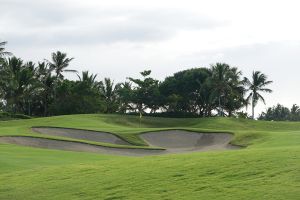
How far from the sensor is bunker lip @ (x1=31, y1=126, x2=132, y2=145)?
47872 millimetres

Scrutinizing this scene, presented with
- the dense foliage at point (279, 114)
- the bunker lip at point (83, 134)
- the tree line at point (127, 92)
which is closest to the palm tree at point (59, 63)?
the tree line at point (127, 92)

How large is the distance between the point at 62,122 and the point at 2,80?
16.6 meters

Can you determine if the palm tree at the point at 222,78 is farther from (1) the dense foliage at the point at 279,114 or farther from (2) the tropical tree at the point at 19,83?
(1) the dense foliage at the point at 279,114

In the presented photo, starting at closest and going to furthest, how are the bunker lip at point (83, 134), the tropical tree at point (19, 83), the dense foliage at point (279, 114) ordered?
the bunker lip at point (83, 134) < the tropical tree at point (19, 83) < the dense foliage at point (279, 114)

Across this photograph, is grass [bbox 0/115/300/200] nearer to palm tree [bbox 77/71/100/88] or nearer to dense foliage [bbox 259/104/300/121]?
palm tree [bbox 77/71/100/88]

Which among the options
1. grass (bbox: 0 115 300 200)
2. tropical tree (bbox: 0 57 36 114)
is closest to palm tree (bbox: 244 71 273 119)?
tropical tree (bbox: 0 57 36 114)

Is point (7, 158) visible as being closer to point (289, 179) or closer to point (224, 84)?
point (289, 179)

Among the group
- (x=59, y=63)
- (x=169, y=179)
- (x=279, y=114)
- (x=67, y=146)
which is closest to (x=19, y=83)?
(x=59, y=63)

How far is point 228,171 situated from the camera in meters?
14.9

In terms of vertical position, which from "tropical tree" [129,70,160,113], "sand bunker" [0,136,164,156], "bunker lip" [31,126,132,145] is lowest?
"sand bunker" [0,136,164,156]

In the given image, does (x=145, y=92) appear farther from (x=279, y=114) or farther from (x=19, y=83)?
(x=279, y=114)

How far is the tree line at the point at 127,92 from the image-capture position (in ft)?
290

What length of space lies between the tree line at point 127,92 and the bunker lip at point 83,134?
Answer: 26.6m

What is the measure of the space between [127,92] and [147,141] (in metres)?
47.6
